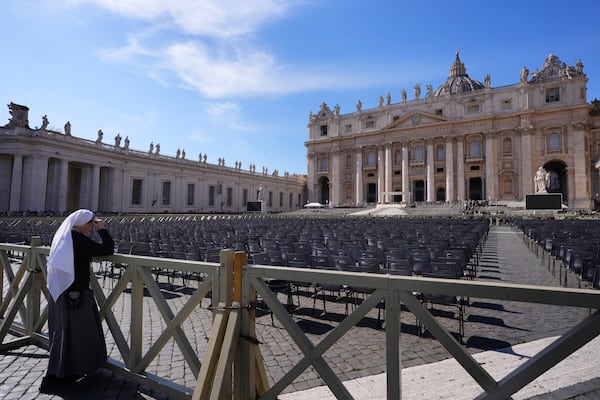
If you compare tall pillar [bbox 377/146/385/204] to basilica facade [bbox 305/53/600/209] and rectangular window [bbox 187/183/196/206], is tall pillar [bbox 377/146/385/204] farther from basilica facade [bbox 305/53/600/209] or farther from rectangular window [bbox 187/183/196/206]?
rectangular window [bbox 187/183/196/206]

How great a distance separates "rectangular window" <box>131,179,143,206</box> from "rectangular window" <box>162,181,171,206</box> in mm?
3404

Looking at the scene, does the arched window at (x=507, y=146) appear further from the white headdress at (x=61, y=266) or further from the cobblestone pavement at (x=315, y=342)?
the white headdress at (x=61, y=266)

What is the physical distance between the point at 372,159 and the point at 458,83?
25.5m

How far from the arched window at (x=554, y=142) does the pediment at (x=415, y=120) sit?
580 inches

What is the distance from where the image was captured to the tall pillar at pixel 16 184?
29953 millimetres

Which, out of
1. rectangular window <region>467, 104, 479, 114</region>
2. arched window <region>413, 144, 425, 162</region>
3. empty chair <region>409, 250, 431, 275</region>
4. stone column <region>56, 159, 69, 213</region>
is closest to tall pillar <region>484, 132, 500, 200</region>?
rectangular window <region>467, 104, 479, 114</region>

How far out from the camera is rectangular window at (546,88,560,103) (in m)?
48.3

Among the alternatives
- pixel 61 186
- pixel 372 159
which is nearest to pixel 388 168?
pixel 372 159

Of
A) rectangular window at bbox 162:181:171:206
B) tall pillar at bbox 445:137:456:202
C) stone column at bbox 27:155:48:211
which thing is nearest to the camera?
stone column at bbox 27:155:48:211

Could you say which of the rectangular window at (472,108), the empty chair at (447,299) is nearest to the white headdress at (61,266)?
the empty chair at (447,299)

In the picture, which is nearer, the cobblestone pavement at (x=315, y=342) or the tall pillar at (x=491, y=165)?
the cobblestone pavement at (x=315, y=342)

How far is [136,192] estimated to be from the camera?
136 ft

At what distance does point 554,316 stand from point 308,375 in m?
4.56

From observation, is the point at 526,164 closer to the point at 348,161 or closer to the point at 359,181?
the point at 359,181
